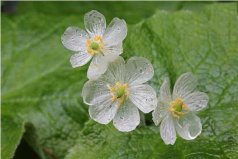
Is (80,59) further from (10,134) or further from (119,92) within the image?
(10,134)

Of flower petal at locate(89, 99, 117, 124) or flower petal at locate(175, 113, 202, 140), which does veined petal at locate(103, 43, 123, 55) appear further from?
flower petal at locate(175, 113, 202, 140)

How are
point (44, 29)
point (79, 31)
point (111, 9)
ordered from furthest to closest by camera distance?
point (111, 9) < point (44, 29) < point (79, 31)

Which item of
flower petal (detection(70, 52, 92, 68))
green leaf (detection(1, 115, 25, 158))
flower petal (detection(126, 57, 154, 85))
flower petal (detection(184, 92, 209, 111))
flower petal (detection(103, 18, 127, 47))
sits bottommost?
green leaf (detection(1, 115, 25, 158))

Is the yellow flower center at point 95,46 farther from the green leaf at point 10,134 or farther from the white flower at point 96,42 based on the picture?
the green leaf at point 10,134

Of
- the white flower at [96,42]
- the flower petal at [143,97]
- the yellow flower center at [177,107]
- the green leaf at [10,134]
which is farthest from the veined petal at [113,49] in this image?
the green leaf at [10,134]

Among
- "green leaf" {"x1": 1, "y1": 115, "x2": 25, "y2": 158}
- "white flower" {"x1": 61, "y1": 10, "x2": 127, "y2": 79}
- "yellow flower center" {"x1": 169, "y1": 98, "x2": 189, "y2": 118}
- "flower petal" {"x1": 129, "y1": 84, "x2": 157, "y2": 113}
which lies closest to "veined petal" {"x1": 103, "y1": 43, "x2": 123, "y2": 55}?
"white flower" {"x1": 61, "y1": 10, "x2": 127, "y2": 79}

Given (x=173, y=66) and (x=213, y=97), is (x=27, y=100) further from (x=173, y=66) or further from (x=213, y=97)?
(x=213, y=97)

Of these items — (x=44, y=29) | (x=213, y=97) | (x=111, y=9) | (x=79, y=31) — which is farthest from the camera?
(x=111, y=9)

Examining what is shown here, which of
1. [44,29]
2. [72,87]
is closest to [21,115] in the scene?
[72,87]
